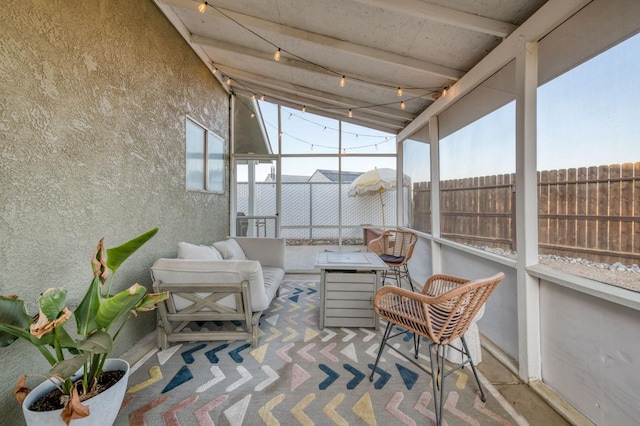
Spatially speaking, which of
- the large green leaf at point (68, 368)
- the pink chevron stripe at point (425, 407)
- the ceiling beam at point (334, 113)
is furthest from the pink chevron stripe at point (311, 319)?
the ceiling beam at point (334, 113)

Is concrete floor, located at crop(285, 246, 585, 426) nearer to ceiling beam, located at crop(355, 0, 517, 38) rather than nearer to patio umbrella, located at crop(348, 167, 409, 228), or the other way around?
ceiling beam, located at crop(355, 0, 517, 38)

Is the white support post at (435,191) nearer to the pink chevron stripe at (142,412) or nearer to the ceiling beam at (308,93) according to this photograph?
the ceiling beam at (308,93)

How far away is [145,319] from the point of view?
96.7 inches

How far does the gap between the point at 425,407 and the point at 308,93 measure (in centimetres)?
385

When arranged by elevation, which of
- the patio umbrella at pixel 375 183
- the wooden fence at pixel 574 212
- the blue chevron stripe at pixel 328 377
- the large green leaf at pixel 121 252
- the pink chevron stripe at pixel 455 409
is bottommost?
the pink chevron stripe at pixel 455 409

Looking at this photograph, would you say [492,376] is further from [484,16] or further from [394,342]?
[484,16]

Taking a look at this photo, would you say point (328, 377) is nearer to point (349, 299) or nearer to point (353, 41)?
point (349, 299)

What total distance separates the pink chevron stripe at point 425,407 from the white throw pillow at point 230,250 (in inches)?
92.2

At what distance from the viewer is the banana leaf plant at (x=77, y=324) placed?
45.6 inches

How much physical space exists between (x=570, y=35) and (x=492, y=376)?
2.33m

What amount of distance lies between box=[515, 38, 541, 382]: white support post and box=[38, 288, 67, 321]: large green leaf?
8.99 ft

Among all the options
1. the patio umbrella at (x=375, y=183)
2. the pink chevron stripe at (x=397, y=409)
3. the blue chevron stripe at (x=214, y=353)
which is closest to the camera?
the pink chevron stripe at (x=397, y=409)

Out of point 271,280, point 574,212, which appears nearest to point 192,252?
point 271,280

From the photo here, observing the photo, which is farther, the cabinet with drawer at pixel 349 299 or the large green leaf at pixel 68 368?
the cabinet with drawer at pixel 349 299
